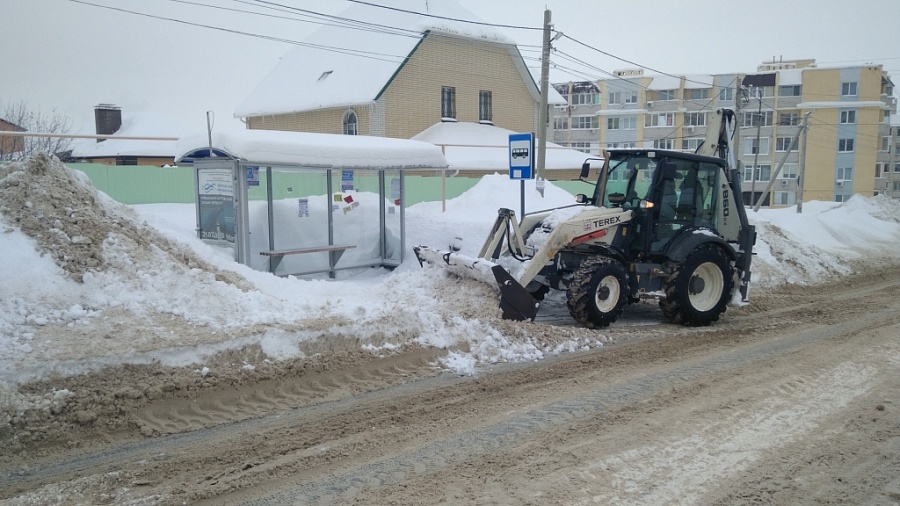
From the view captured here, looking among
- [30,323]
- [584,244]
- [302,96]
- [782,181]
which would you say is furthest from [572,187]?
[782,181]

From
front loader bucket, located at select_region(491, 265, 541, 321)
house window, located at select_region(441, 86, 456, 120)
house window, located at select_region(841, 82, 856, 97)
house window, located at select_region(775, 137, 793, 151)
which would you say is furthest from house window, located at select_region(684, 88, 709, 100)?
front loader bucket, located at select_region(491, 265, 541, 321)

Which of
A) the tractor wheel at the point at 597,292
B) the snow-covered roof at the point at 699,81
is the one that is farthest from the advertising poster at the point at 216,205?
the snow-covered roof at the point at 699,81

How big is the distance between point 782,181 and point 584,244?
60952mm

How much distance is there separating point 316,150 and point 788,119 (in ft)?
207

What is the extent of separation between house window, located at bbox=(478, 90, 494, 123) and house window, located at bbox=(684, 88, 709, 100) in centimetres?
4197

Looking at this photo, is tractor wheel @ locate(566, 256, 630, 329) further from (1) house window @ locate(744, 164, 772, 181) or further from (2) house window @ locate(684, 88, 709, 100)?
(2) house window @ locate(684, 88, 709, 100)

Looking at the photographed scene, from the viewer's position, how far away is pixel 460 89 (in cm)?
3231

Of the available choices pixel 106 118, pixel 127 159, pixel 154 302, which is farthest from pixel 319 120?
pixel 154 302

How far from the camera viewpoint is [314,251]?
12.4m

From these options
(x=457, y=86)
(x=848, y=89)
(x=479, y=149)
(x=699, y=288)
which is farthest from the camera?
(x=848, y=89)

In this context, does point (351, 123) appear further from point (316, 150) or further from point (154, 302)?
point (154, 302)

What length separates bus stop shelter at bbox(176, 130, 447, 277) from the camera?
1116cm

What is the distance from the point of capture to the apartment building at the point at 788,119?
61.7 metres

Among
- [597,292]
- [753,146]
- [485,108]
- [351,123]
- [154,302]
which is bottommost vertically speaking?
[597,292]
